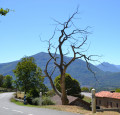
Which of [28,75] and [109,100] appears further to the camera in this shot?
[109,100]

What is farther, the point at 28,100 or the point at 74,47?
the point at 28,100

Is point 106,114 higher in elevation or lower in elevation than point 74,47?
lower

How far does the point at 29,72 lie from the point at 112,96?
22.4 meters

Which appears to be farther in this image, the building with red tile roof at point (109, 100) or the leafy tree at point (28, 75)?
the building with red tile roof at point (109, 100)

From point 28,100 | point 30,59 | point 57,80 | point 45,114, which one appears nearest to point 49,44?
point 28,100

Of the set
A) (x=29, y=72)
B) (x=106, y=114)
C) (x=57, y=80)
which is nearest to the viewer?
(x=106, y=114)

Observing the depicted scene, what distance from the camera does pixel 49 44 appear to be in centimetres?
2317

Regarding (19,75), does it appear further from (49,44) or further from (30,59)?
(49,44)

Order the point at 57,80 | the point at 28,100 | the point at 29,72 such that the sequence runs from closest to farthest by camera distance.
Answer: the point at 28,100 → the point at 29,72 → the point at 57,80

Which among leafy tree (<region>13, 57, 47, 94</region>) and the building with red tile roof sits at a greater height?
leafy tree (<region>13, 57, 47, 94</region>)

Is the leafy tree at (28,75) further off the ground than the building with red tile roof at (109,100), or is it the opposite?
the leafy tree at (28,75)

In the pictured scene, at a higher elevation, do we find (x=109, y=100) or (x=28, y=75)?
(x=28, y=75)

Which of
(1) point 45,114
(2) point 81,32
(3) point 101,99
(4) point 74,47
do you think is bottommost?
(3) point 101,99

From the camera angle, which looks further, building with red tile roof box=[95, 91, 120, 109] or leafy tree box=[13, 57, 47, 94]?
building with red tile roof box=[95, 91, 120, 109]
